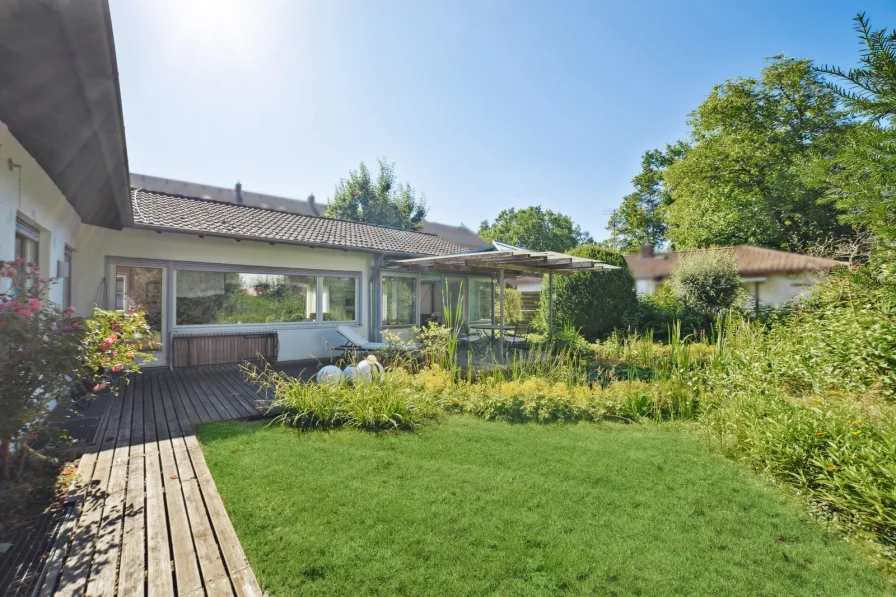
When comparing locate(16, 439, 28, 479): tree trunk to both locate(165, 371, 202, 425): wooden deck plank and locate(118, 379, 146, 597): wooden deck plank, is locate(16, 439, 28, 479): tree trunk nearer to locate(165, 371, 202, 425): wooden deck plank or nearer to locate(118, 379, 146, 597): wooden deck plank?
locate(118, 379, 146, 597): wooden deck plank

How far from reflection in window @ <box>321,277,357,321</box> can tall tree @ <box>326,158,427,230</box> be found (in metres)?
15.3

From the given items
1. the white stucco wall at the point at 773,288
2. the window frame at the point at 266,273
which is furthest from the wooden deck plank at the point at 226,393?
the white stucco wall at the point at 773,288

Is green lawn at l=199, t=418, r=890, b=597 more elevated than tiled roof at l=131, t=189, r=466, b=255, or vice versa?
tiled roof at l=131, t=189, r=466, b=255

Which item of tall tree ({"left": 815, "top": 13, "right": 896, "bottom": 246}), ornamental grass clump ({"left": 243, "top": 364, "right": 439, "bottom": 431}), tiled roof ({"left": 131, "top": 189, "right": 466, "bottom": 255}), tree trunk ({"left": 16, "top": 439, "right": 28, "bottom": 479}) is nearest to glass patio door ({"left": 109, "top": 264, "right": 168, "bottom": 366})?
tiled roof ({"left": 131, "top": 189, "right": 466, "bottom": 255})

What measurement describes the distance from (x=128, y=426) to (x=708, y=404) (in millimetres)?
6718

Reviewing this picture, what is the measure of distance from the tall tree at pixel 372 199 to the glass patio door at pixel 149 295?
1758 centimetres

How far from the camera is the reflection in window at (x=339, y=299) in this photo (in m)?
10.1

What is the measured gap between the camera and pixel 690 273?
40.4ft

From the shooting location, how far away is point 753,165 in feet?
64.4

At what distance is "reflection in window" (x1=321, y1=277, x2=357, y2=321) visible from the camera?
10.1m

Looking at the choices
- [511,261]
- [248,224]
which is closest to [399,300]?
[511,261]

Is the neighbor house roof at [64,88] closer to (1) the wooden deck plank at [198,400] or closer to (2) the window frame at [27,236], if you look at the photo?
(2) the window frame at [27,236]

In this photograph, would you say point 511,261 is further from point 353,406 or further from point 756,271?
point 756,271

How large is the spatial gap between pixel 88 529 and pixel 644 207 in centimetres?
3192
